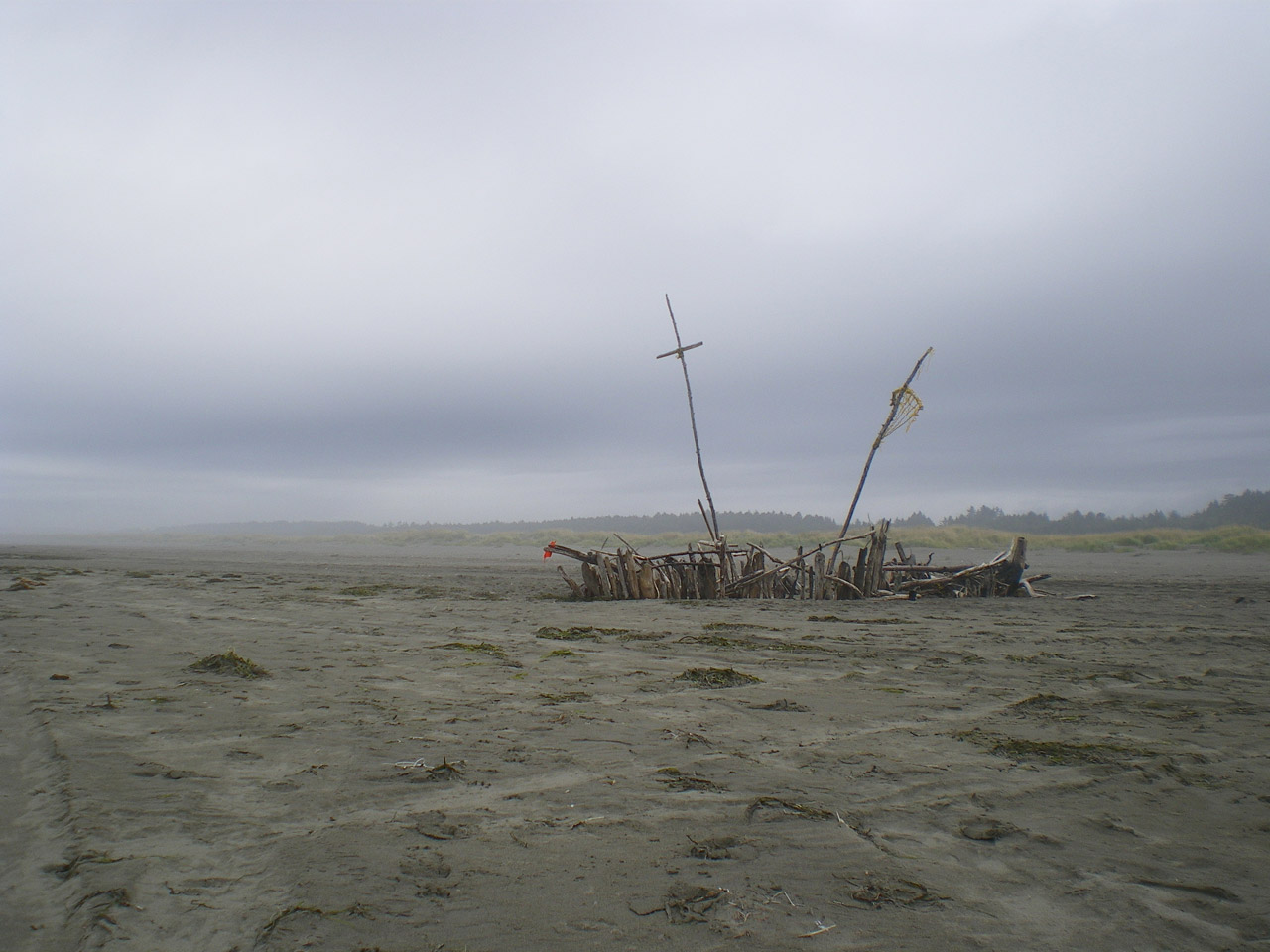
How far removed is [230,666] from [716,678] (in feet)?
13.3

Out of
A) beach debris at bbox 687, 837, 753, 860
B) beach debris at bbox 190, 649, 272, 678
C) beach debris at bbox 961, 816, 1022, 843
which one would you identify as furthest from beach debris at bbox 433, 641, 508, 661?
beach debris at bbox 961, 816, 1022, 843

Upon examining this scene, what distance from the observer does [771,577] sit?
1461cm

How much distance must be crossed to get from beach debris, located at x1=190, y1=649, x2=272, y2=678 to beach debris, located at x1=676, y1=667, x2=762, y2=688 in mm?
3486

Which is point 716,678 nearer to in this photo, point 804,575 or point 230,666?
point 230,666

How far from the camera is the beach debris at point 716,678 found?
577cm

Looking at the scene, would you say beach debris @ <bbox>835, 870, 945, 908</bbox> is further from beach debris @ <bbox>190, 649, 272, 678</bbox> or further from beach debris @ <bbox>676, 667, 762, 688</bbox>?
beach debris @ <bbox>190, 649, 272, 678</bbox>

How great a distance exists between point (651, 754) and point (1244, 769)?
328 centimetres

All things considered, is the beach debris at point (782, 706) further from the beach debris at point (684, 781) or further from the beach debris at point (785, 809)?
the beach debris at point (785, 809)

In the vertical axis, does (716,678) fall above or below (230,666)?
below

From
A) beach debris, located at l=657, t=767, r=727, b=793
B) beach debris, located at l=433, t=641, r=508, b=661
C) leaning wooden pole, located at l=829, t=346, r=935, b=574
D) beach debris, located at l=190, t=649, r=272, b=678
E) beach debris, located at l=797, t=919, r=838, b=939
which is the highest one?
leaning wooden pole, located at l=829, t=346, r=935, b=574

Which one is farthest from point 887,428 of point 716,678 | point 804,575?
point 716,678

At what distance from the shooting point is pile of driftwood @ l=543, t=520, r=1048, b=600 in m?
14.2

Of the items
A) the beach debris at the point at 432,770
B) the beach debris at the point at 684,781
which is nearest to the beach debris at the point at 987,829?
the beach debris at the point at 684,781

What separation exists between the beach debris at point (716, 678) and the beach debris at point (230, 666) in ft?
11.4
